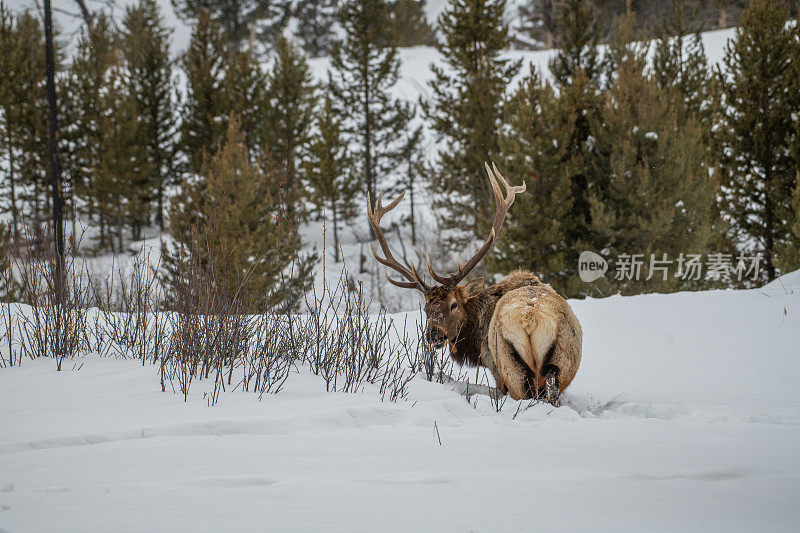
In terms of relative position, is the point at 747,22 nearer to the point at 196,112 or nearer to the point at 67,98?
the point at 196,112

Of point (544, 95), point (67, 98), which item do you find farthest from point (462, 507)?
point (67, 98)

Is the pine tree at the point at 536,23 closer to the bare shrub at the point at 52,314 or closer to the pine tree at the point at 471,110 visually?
the pine tree at the point at 471,110

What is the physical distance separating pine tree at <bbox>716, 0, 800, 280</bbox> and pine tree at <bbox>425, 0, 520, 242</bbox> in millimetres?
6337

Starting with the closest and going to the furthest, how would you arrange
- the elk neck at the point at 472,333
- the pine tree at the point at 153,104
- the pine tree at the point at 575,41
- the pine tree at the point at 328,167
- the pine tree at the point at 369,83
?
the elk neck at the point at 472,333 < the pine tree at the point at 575,41 < the pine tree at the point at 328,167 < the pine tree at the point at 153,104 < the pine tree at the point at 369,83

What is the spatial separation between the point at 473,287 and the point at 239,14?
33416mm

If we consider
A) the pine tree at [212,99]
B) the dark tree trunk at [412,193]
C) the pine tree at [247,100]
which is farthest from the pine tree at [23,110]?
the dark tree trunk at [412,193]

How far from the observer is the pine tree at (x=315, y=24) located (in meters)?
37.9

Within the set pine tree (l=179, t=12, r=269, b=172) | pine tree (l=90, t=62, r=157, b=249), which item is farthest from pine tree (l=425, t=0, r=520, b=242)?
pine tree (l=90, t=62, r=157, b=249)

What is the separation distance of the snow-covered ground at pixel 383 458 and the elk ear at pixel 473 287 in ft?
3.57

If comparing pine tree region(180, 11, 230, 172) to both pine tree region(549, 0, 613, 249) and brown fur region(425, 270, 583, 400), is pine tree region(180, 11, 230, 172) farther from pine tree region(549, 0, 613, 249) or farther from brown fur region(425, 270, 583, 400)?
brown fur region(425, 270, 583, 400)

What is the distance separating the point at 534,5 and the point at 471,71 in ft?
81.2

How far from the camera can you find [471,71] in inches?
765

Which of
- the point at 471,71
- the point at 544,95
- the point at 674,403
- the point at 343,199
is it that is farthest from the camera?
the point at 343,199

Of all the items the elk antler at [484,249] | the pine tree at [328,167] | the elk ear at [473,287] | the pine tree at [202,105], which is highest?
the pine tree at [202,105]
